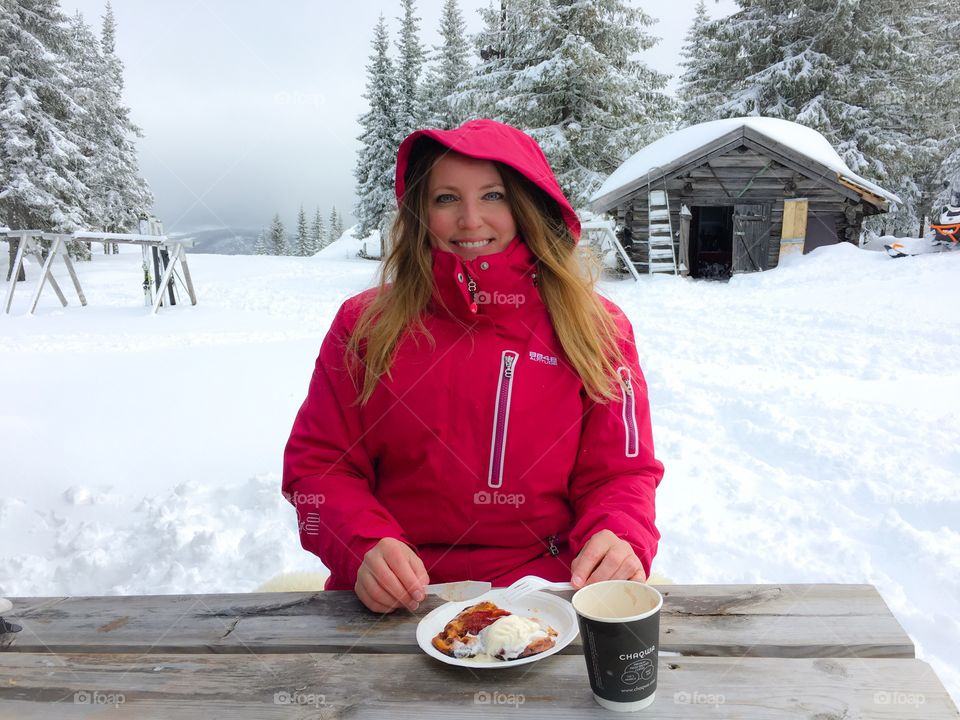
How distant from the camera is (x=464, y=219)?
7.36ft

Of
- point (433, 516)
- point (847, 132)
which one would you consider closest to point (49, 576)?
point (433, 516)

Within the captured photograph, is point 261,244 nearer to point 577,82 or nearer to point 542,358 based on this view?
point 577,82

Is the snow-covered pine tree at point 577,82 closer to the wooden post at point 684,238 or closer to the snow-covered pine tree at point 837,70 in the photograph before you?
the wooden post at point 684,238

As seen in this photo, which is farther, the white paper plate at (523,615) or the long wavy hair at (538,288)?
the long wavy hair at (538,288)

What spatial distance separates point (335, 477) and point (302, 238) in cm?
7202

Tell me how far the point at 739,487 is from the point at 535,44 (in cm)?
1817

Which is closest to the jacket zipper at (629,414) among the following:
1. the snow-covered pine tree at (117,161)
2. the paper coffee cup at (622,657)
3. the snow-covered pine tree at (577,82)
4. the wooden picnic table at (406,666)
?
the wooden picnic table at (406,666)

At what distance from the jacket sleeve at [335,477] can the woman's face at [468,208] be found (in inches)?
19.2

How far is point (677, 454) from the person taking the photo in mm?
5453

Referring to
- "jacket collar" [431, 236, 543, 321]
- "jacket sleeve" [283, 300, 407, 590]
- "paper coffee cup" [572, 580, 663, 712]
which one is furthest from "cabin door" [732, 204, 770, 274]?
"paper coffee cup" [572, 580, 663, 712]

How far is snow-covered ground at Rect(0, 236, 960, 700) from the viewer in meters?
3.91

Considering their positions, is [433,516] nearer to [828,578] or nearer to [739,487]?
[828,578]

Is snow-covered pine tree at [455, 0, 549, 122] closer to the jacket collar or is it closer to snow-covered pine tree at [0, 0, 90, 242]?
snow-covered pine tree at [0, 0, 90, 242]

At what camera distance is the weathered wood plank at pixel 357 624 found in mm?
1472
